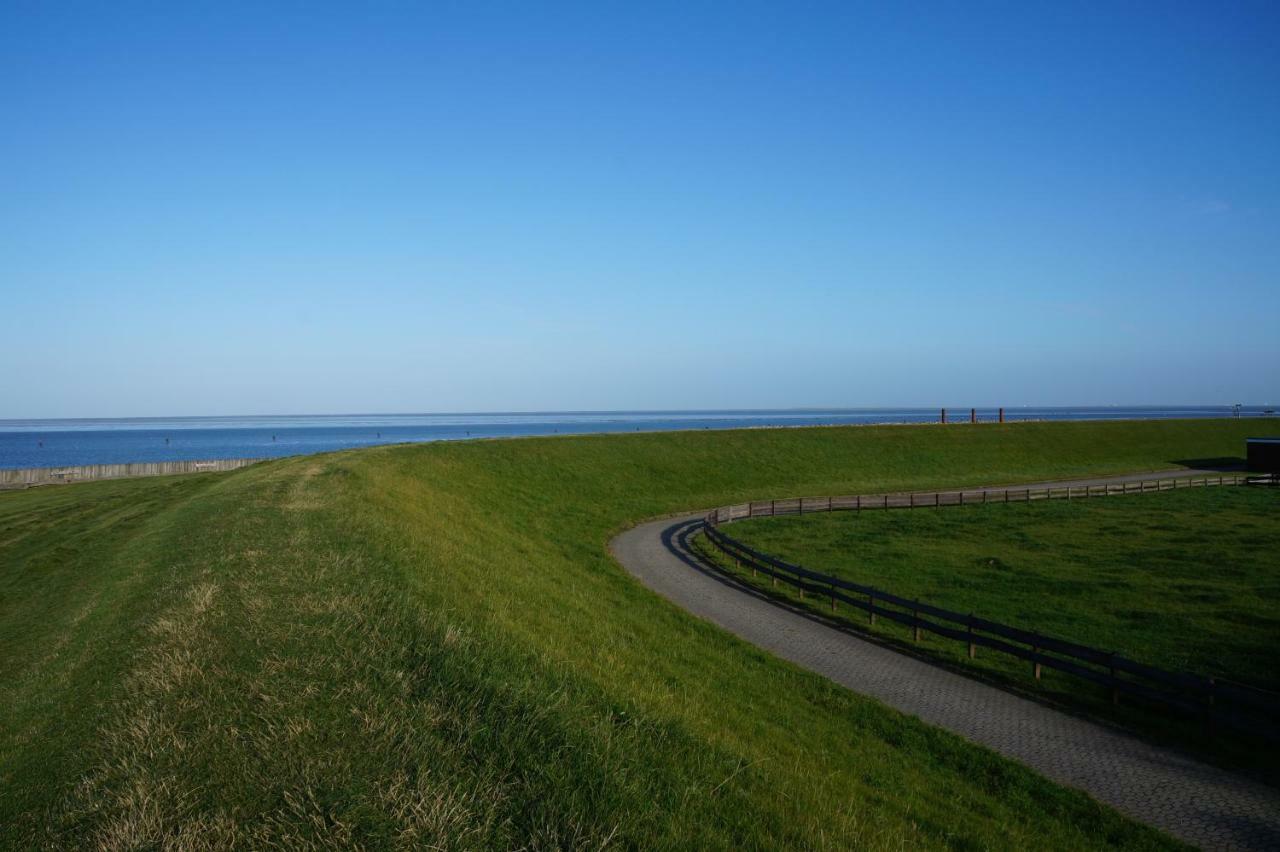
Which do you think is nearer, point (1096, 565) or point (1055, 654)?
point (1055, 654)

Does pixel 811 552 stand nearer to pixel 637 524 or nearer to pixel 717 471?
pixel 637 524

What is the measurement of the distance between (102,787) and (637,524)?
138ft

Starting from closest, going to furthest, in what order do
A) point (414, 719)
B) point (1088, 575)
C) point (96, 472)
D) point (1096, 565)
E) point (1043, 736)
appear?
point (414, 719), point (1043, 736), point (1088, 575), point (1096, 565), point (96, 472)

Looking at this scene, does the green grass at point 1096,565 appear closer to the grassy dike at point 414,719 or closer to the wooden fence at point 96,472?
the grassy dike at point 414,719

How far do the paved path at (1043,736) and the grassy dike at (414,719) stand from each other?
1037 mm

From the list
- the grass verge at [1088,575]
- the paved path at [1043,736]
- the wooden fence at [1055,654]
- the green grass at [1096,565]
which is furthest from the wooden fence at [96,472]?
the paved path at [1043,736]

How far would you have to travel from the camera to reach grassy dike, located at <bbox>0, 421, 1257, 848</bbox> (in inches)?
309

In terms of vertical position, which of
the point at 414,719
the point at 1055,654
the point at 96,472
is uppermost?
the point at 414,719

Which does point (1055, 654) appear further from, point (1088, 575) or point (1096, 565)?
point (1096, 565)

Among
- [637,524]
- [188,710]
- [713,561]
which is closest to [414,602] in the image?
[188,710]

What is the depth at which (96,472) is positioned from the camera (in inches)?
2862

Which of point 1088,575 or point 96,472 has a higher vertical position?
point 96,472

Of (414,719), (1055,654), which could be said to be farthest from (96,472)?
(1055,654)

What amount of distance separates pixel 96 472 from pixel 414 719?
7980 cm
